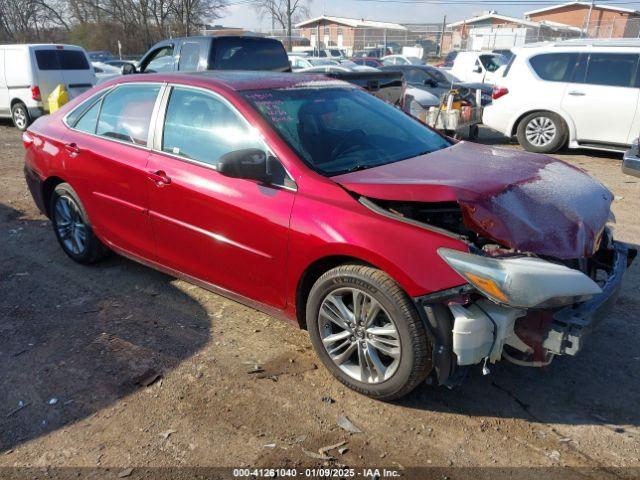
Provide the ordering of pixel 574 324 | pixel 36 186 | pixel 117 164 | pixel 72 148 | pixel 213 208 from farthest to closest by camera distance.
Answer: pixel 36 186 → pixel 72 148 → pixel 117 164 → pixel 213 208 → pixel 574 324

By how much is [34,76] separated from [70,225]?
917 cm

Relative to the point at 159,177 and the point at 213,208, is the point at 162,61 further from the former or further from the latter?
the point at 213,208

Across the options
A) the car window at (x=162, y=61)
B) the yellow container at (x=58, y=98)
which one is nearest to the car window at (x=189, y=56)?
the car window at (x=162, y=61)

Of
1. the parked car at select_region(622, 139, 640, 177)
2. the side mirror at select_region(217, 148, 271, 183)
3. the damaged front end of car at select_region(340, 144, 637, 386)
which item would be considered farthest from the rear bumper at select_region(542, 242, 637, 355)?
the parked car at select_region(622, 139, 640, 177)

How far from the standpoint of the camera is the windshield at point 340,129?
132 inches

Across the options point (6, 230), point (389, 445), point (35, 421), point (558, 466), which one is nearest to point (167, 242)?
point (35, 421)

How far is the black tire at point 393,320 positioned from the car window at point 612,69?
7836 millimetres

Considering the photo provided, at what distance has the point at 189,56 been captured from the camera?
29.6 feet

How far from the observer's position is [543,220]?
2.79 m

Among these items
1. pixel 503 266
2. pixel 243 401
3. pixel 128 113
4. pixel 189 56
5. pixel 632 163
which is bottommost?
pixel 243 401

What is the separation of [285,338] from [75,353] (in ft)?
4.50

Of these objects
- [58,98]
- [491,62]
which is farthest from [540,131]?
[491,62]

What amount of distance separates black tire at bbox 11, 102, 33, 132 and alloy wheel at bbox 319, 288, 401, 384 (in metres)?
12.2

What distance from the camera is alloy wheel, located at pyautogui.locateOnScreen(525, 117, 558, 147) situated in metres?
9.44
